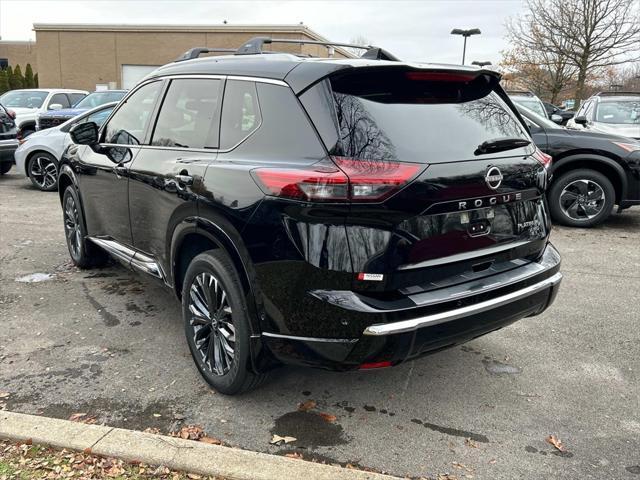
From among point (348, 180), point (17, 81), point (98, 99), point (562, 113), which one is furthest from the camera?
point (17, 81)

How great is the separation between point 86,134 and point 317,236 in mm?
3113

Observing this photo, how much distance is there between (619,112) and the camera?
1020 centimetres

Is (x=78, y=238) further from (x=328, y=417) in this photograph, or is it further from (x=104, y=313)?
(x=328, y=417)

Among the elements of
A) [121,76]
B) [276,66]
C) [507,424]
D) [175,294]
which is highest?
[121,76]

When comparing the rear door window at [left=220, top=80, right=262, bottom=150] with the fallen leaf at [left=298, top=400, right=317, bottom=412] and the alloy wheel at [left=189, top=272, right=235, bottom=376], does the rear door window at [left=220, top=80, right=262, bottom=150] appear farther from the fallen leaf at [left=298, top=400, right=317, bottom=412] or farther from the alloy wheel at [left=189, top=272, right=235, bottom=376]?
the fallen leaf at [left=298, top=400, right=317, bottom=412]

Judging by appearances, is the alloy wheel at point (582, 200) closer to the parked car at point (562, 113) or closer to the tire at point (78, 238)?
the parked car at point (562, 113)

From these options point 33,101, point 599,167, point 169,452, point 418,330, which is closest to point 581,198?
point 599,167

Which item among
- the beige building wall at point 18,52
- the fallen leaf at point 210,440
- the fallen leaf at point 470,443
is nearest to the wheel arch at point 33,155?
the fallen leaf at point 210,440

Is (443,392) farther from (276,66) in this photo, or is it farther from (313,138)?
(276,66)

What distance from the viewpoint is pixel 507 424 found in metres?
3.04

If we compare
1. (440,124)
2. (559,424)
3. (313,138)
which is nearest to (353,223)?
(313,138)

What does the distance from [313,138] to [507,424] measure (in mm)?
1844

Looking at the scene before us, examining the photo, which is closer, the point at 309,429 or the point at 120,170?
the point at 309,429

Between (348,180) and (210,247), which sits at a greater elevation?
(348,180)
